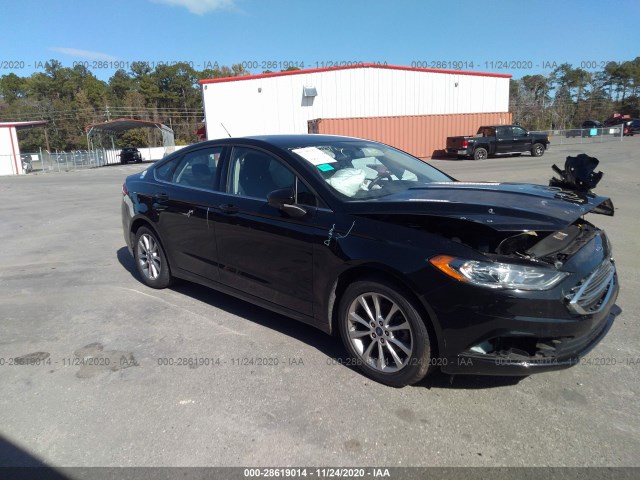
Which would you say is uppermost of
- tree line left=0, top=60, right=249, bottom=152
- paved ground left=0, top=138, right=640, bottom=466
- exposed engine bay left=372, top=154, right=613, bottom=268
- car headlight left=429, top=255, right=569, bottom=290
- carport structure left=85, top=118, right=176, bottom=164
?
tree line left=0, top=60, right=249, bottom=152

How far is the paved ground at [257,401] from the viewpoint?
251 cm

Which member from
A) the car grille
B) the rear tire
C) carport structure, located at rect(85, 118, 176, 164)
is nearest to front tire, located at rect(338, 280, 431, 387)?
the car grille

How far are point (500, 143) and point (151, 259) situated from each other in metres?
25.0

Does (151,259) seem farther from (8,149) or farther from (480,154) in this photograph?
(8,149)

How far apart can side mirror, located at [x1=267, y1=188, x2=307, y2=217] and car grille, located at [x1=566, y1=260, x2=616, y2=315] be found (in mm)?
1829

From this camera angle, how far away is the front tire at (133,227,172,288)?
504 centimetres

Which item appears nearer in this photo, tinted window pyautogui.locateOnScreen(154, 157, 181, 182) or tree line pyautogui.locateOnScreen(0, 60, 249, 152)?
tinted window pyautogui.locateOnScreen(154, 157, 181, 182)

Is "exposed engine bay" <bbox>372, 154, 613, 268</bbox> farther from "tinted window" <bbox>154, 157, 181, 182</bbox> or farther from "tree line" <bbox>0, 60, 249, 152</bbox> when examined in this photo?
"tree line" <bbox>0, 60, 249, 152</bbox>

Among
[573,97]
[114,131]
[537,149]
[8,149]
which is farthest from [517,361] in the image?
[573,97]

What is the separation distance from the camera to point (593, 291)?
115 inches

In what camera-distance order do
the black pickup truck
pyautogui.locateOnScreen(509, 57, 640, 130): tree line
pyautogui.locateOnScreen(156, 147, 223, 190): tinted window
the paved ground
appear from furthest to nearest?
pyautogui.locateOnScreen(509, 57, 640, 130): tree line → the black pickup truck → pyautogui.locateOnScreen(156, 147, 223, 190): tinted window → the paved ground

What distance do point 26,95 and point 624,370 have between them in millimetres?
119802

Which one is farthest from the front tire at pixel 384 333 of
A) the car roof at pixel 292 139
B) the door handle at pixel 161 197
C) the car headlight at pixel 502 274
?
the door handle at pixel 161 197

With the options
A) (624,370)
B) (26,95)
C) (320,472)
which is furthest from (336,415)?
(26,95)
